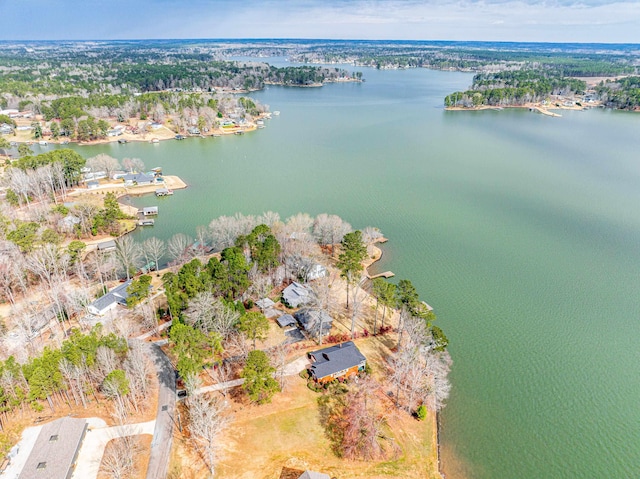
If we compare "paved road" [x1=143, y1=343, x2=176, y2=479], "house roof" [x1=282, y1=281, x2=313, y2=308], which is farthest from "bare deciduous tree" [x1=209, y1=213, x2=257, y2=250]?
"paved road" [x1=143, y1=343, x2=176, y2=479]

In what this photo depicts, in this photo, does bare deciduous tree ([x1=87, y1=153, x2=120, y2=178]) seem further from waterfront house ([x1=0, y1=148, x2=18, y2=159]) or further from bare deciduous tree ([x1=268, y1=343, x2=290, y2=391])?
bare deciduous tree ([x1=268, y1=343, x2=290, y2=391])

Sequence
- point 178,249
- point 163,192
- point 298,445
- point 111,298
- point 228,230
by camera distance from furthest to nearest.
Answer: point 163,192, point 228,230, point 178,249, point 111,298, point 298,445

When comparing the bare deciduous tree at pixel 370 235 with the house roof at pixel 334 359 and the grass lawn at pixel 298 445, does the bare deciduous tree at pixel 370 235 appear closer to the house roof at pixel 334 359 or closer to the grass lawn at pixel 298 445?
the house roof at pixel 334 359

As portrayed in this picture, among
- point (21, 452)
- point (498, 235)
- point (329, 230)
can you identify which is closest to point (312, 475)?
point (21, 452)

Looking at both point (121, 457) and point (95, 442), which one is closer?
point (121, 457)

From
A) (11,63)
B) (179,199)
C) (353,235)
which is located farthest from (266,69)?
(353,235)

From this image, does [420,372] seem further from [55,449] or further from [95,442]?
[55,449]

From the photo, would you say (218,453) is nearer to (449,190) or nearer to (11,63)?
(449,190)
